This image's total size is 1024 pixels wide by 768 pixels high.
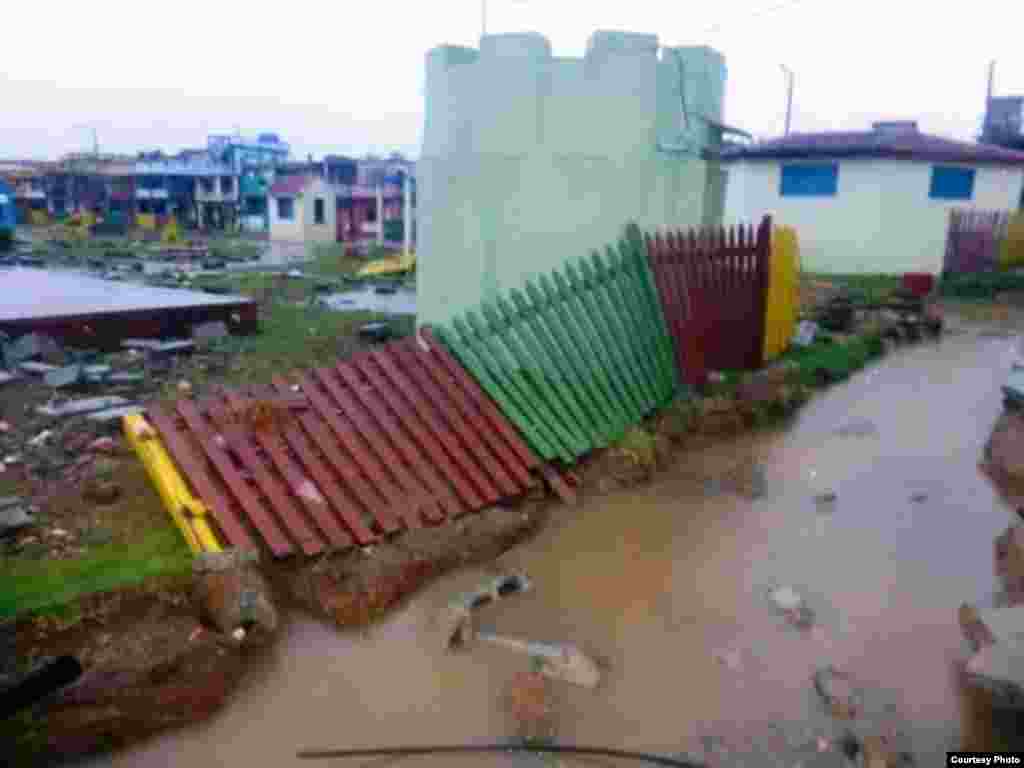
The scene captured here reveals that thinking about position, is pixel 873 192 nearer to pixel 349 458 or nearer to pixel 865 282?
pixel 865 282

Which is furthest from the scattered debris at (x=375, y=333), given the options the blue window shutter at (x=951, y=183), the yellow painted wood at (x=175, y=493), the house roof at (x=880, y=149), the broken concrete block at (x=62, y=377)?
the blue window shutter at (x=951, y=183)

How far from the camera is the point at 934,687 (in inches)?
125

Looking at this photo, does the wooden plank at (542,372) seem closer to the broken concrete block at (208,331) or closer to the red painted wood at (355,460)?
the red painted wood at (355,460)

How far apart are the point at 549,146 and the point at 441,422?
319 cm

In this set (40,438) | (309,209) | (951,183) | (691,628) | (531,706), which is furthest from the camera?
(309,209)

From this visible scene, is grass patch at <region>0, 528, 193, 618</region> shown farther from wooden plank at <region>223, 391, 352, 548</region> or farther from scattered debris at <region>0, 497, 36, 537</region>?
wooden plank at <region>223, 391, 352, 548</region>

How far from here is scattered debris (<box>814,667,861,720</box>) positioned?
3020mm

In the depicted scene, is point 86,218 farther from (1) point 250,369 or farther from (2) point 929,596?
(2) point 929,596

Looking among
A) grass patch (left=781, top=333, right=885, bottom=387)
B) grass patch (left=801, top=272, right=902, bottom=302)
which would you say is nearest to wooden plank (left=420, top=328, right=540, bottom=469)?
grass patch (left=781, top=333, right=885, bottom=387)

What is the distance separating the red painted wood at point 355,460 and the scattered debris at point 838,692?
230 cm

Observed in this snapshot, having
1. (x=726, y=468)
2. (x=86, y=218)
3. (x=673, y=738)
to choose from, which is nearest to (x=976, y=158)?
(x=726, y=468)

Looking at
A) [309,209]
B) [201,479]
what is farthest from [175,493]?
[309,209]

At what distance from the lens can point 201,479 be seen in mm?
4184

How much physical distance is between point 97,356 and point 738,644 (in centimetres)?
867
